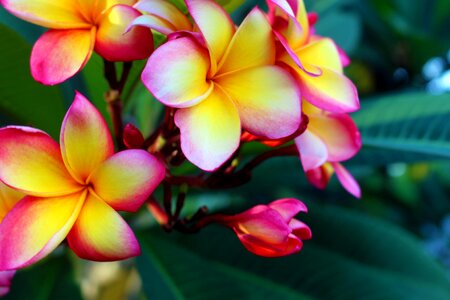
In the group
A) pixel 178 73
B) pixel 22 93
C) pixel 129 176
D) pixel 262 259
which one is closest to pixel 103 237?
pixel 129 176

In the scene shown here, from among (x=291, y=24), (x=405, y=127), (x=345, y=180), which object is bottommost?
(x=405, y=127)

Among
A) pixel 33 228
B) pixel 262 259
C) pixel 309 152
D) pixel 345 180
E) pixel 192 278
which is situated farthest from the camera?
pixel 262 259

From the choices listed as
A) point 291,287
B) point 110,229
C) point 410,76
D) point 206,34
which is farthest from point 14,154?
point 410,76

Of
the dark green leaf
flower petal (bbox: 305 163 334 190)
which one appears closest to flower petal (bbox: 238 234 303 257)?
flower petal (bbox: 305 163 334 190)

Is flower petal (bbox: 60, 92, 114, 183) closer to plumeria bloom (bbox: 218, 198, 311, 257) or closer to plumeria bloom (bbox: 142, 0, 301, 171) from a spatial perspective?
plumeria bloom (bbox: 142, 0, 301, 171)

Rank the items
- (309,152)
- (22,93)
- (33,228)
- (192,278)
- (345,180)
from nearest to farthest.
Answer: (33,228) < (309,152) < (345,180) < (22,93) < (192,278)

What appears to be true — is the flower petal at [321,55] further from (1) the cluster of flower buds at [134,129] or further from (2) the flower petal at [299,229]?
(2) the flower petal at [299,229]

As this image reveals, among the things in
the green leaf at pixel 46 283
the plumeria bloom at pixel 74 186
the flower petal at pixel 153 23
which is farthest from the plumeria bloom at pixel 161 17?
the green leaf at pixel 46 283

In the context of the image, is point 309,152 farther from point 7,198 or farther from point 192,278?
point 192,278
